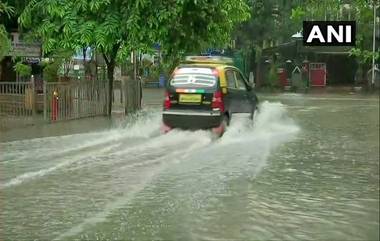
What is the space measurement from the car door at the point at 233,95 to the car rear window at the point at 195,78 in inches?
19.8

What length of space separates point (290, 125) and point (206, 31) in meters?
3.47

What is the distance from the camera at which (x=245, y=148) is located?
41.0 feet

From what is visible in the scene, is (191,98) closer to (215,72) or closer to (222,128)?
(215,72)

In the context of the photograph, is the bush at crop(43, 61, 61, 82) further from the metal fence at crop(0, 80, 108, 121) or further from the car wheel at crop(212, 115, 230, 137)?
the car wheel at crop(212, 115, 230, 137)

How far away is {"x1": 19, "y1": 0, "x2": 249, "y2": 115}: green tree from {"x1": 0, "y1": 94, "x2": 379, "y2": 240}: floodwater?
8.53 feet

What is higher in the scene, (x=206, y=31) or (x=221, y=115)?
(x=206, y=31)

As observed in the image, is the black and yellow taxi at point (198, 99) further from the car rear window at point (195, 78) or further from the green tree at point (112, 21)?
the green tree at point (112, 21)

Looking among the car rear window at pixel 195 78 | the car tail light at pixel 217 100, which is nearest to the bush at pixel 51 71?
Answer: the car rear window at pixel 195 78

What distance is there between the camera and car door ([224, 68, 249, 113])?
46.4 ft

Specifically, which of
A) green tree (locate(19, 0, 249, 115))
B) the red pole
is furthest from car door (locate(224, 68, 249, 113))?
the red pole

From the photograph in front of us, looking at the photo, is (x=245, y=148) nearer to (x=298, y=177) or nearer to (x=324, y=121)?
(x=298, y=177)

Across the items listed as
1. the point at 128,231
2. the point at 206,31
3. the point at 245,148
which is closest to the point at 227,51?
the point at 206,31

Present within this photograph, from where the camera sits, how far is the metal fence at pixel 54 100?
16672 mm

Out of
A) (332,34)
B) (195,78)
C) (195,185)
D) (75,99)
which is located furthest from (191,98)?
(332,34)
